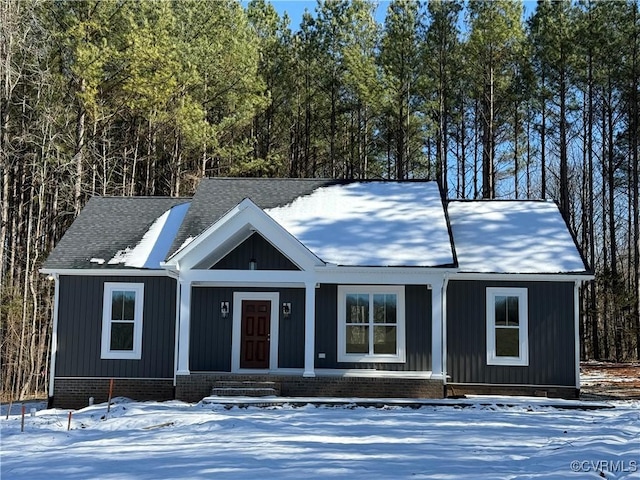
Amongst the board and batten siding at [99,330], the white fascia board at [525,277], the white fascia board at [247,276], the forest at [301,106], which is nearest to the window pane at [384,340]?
the white fascia board at [525,277]

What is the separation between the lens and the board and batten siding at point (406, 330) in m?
15.3

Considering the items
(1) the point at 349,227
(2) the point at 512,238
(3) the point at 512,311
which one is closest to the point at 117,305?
(1) the point at 349,227

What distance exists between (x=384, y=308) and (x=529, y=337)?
343 cm

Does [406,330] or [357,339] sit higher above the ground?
[406,330]

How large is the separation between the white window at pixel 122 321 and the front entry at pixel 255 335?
2.41m

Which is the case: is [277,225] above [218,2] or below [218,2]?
below

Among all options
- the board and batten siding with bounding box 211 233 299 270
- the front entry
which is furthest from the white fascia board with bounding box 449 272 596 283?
the front entry

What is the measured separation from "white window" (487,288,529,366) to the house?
24mm

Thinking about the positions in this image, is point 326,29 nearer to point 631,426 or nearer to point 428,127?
point 428,127

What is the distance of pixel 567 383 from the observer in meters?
15.3

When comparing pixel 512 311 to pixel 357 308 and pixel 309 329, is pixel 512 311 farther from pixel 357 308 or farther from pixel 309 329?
pixel 309 329

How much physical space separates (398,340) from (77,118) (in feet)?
52.4

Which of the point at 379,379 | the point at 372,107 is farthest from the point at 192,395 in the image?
the point at 372,107

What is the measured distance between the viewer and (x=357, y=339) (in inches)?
611
